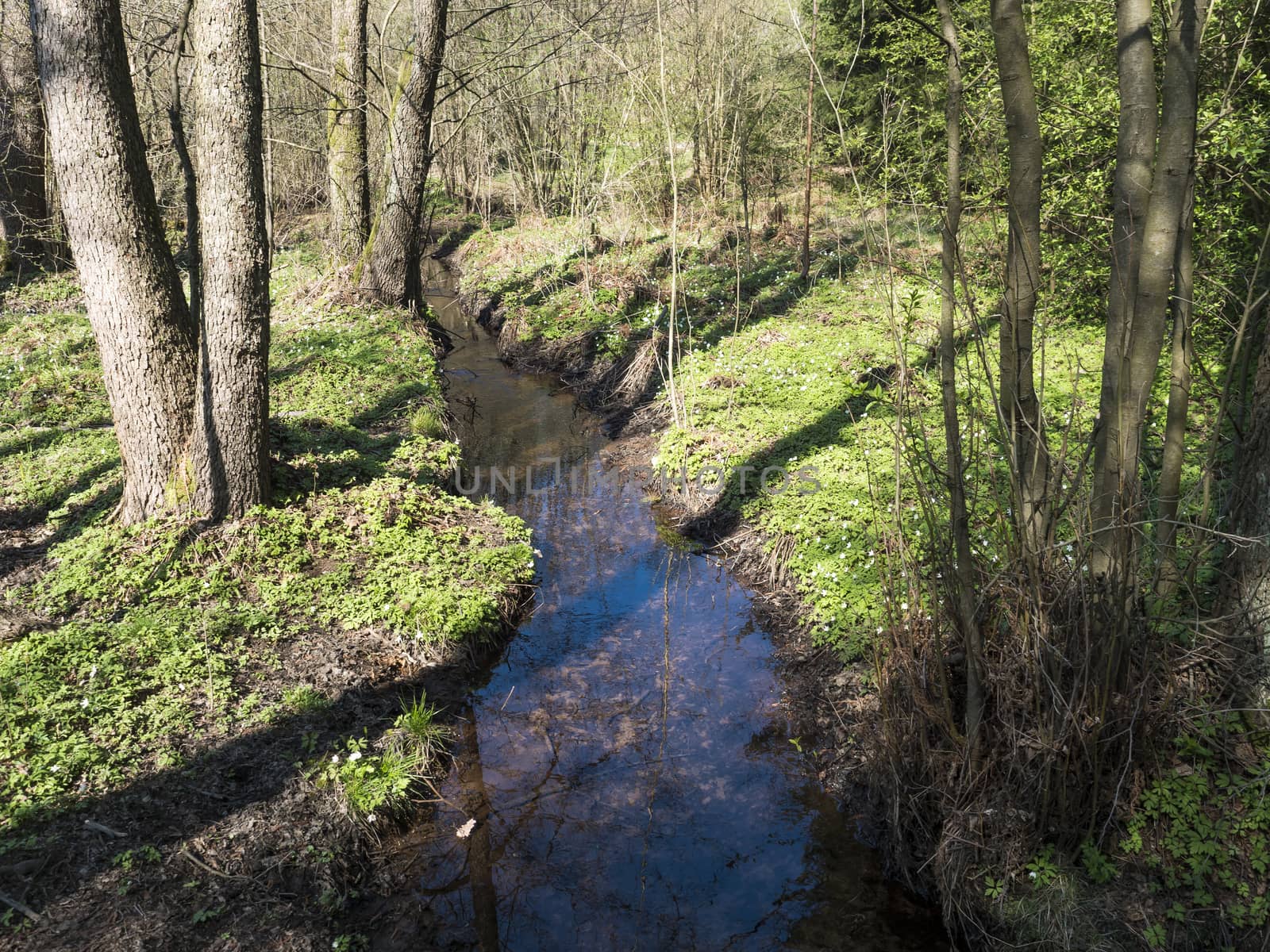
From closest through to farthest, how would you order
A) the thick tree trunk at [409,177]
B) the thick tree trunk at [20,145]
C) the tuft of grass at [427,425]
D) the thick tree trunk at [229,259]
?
the thick tree trunk at [229,259], the tuft of grass at [427,425], the thick tree trunk at [409,177], the thick tree trunk at [20,145]

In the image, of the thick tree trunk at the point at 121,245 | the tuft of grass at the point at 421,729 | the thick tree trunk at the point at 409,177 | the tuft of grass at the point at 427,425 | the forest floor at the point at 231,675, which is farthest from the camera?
the thick tree trunk at the point at 409,177

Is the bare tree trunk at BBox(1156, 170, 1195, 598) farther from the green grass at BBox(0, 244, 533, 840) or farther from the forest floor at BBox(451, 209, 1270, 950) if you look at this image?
the green grass at BBox(0, 244, 533, 840)

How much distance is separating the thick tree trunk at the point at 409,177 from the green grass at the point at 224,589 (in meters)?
3.75

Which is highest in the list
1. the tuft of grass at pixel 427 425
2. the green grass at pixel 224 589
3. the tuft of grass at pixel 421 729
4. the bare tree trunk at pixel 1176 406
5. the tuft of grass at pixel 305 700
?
the bare tree trunk at pixel 1176 406

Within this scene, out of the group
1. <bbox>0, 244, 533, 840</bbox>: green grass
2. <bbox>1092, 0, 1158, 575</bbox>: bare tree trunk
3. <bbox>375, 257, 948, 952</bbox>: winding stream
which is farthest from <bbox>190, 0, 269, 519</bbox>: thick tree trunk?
<bbox>1092, 0, 1158, 575</bbox>: bare tree trunk

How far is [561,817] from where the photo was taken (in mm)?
5008

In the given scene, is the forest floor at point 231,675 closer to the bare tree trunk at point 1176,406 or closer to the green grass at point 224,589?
the green grass at point 224,589

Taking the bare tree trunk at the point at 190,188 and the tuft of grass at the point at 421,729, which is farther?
the bare tree trunk at the point at 190,188

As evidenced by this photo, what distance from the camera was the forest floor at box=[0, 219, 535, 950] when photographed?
13.2 ft

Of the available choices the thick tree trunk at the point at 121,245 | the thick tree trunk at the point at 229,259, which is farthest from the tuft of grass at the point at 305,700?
→ the thick tree trunk at the point at 121,245

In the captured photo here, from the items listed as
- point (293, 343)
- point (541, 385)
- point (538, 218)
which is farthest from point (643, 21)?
point (293, 343)

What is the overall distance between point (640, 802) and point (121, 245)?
5.16 meters

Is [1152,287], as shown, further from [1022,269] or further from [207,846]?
[207,846]

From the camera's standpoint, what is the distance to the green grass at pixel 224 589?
15.5 feet
